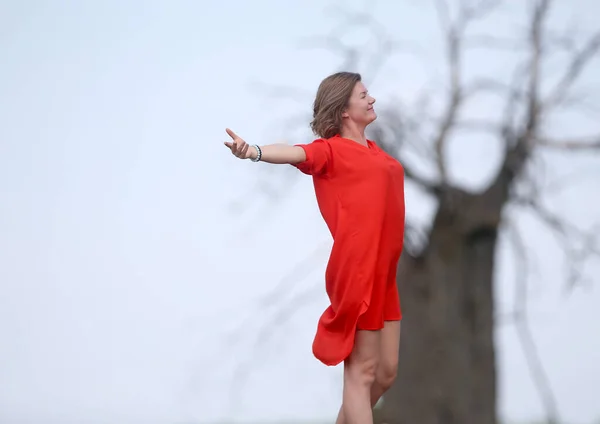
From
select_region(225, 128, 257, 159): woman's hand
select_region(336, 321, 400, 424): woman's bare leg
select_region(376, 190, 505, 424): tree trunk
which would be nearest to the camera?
select_region(225, 128, 257, 159): woman's hand

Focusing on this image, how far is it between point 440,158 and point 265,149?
15.4 feet

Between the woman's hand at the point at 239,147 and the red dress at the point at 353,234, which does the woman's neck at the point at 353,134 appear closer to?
the red dress at the point at 353,234

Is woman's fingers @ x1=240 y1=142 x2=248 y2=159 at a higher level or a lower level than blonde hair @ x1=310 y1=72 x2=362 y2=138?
lower

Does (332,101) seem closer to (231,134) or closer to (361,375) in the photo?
(231,134)

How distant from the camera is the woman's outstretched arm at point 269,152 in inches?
133

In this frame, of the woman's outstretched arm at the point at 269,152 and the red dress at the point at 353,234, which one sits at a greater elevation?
the woman's outstretched arm at the point at 269,152

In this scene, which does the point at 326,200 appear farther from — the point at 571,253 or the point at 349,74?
the point at 571,253

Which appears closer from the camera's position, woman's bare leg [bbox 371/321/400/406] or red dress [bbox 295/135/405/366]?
red dress [bbox 295/135/405/366]

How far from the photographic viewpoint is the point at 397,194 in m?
3.75

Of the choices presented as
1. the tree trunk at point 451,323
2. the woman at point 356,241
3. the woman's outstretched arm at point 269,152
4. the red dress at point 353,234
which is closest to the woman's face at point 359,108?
the woman at point 356,241

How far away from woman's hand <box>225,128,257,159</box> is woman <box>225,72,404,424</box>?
15cm

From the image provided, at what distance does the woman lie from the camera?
362 centimetres

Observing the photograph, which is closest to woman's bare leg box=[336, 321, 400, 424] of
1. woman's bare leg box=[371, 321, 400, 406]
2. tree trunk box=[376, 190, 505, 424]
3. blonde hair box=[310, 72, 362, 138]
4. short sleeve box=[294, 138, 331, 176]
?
woman's bare leg box=[371, 321, 400, 406]

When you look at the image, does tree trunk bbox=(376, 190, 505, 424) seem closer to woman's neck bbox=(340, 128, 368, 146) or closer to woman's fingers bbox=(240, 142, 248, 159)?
woman's neck bbox=(340, 128, 368, 146)
